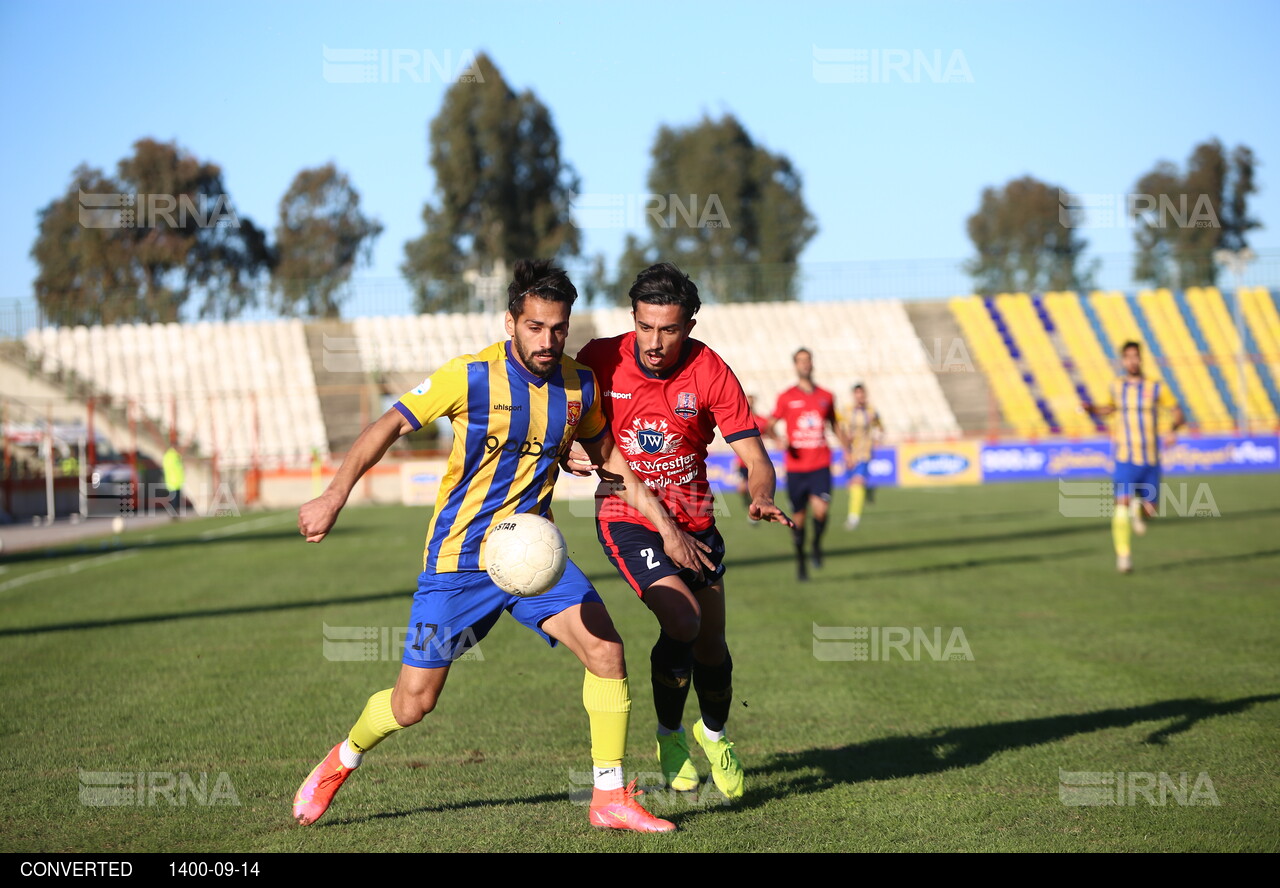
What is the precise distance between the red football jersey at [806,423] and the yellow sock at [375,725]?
909cm

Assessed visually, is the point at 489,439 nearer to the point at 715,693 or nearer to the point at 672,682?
the point at 672,682

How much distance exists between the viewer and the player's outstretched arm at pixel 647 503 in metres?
4.99

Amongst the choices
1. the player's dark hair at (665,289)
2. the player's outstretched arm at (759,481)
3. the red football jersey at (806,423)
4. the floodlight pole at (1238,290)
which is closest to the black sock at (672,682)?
the player's outstretched arm at (759,481)

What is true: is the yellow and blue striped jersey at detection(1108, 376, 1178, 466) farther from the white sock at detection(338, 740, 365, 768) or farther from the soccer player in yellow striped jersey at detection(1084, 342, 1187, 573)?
the white sock at detection(338, 740, 365, 768)

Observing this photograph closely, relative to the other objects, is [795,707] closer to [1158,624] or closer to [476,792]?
[476,792]

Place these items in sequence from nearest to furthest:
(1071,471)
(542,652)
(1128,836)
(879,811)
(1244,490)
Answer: (1128,836) → (879,811) → (542,652) → (1244,490) → (1071,471)

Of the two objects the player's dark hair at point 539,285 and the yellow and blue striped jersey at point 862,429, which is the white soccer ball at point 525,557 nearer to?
the player's dark hair at point 539,285

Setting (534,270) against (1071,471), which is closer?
(534,270)

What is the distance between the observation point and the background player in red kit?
16.5ft

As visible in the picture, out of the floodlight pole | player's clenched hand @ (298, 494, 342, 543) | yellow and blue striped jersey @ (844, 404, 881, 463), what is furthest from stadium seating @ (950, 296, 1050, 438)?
player's clenched hand @ (298, 494, 342, 543)

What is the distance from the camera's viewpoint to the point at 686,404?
5.19m

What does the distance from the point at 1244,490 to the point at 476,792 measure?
2514 cm
